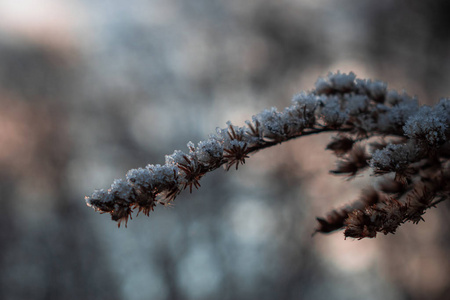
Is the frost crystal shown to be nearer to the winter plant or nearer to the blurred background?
the winter plant

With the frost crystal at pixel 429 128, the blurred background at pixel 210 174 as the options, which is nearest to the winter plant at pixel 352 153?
the frost crystal at pixel 429 128

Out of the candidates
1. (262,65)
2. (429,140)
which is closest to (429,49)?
(262,65)

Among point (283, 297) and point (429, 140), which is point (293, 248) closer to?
point (283, 297)

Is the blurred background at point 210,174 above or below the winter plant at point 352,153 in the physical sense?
above

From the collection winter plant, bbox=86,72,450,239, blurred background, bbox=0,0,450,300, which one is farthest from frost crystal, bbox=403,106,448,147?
blurred background, bbox=0,0,450,300

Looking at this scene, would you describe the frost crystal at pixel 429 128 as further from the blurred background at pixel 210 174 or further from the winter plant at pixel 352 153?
the blurred background at pixel 210 174

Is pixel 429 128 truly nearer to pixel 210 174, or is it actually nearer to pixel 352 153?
pixel 352 153
